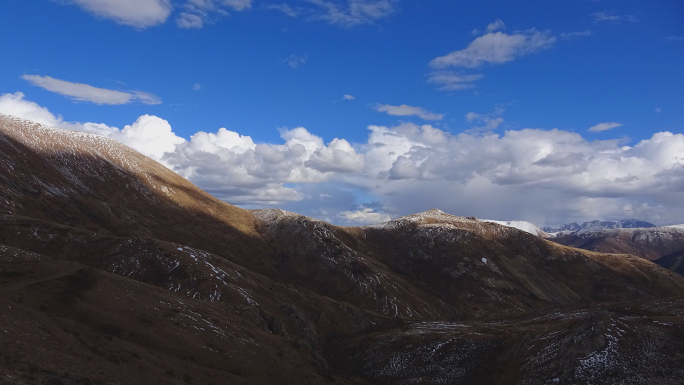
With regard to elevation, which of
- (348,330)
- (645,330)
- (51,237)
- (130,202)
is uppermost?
(130,202)

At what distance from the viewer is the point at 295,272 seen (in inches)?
7082

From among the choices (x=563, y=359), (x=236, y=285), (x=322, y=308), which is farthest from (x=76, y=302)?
(x=322, y=308)

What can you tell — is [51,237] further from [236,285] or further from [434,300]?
[434,300]

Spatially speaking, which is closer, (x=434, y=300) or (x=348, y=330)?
(x=348, y=330)

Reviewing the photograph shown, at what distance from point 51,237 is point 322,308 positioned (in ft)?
248

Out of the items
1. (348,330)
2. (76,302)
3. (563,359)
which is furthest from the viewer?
(348,330)

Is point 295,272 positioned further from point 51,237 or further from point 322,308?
point 51,237

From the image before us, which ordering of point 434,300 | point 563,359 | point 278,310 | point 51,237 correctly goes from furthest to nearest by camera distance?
1. point 434,300
2. point 51,237
3. point 278,310
4. point 563,359

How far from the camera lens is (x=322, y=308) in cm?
12175

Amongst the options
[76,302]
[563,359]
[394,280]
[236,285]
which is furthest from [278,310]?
[394,280]

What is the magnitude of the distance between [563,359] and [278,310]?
6208 cm

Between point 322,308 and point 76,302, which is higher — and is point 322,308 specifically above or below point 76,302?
below

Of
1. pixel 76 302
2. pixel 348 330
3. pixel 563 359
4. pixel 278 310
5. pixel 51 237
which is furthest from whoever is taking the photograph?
pixel 348 330

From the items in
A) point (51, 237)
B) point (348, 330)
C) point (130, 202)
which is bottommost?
point (348, 330)
